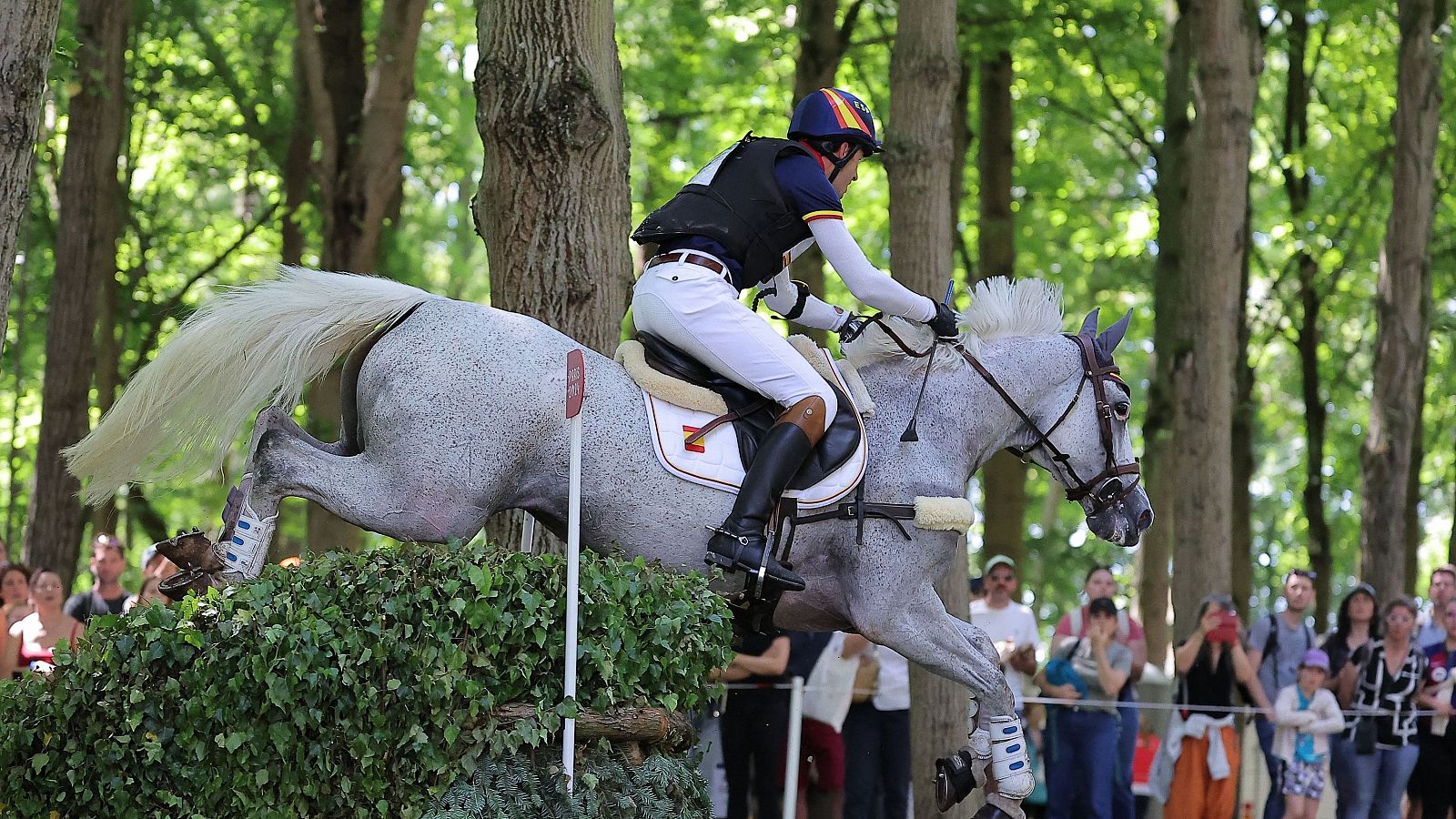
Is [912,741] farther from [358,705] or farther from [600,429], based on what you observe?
[358,705]

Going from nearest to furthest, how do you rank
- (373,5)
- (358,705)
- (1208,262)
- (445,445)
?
(358,705) → (445,445) → (1208,262) → (373,5)

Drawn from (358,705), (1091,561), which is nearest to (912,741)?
(358,705)

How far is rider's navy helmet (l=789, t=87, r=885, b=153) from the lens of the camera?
666cm

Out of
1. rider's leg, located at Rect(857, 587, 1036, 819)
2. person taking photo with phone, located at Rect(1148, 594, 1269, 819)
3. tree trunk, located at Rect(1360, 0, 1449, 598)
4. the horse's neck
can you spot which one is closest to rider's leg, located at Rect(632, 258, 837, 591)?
the horse's neck

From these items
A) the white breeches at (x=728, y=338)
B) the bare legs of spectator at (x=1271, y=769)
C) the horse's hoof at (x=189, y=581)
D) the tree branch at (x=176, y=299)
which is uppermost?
the tree branch at (x=176, y=299)

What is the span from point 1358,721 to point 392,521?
803 centimetres

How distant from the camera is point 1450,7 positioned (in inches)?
724

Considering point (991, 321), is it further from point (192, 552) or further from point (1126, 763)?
point (1126, 763)

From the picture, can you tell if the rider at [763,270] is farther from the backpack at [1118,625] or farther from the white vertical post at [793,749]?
the backpack at [1118,625]

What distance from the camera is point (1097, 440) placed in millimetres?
7285

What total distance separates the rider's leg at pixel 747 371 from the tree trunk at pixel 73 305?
8.85m

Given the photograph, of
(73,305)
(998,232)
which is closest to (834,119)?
(73,305)

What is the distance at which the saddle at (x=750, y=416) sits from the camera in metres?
6.39

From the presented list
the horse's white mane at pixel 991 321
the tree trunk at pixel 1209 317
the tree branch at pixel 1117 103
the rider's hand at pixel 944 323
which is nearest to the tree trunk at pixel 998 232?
the tree branch at pixel 1117 103
